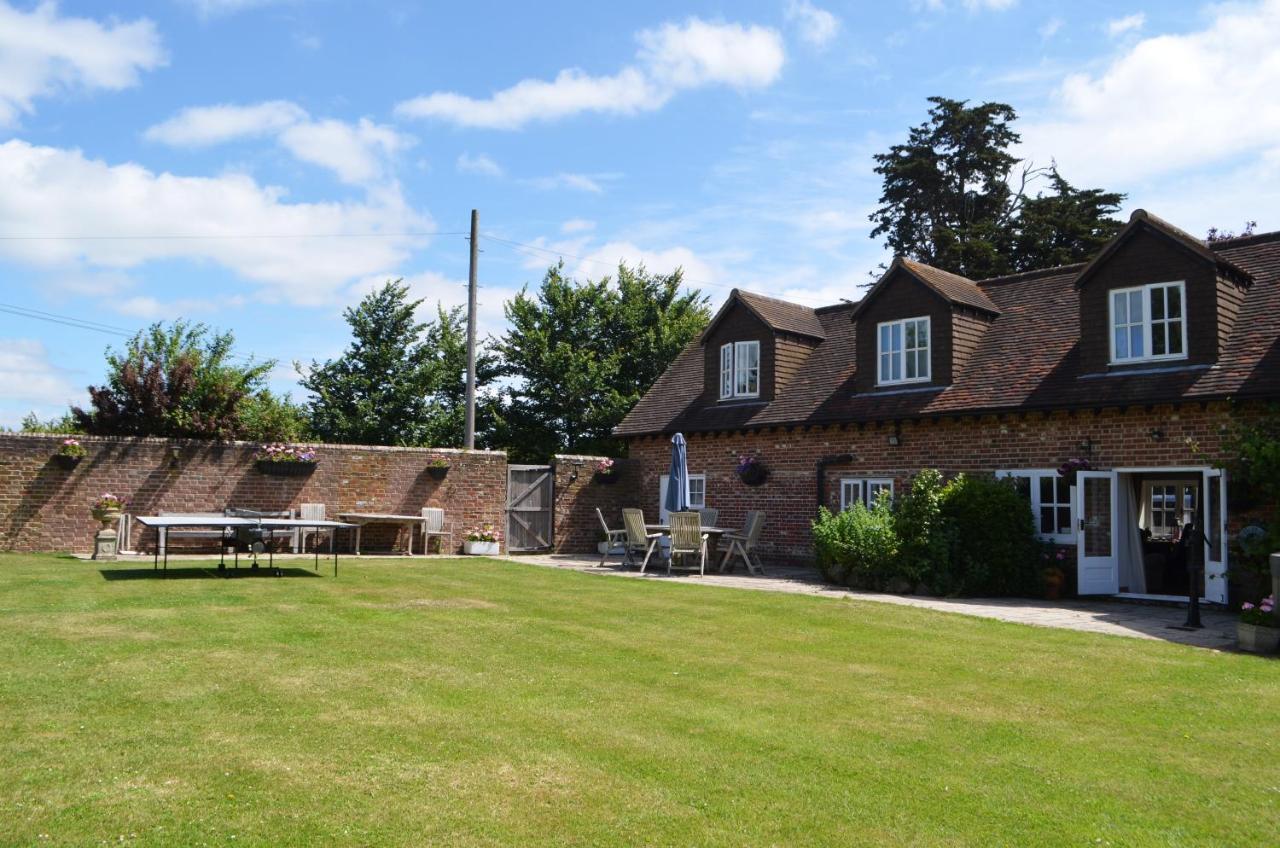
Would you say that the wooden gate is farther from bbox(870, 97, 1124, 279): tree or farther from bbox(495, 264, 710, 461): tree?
bbox(870, 97, 1124, 279): tree

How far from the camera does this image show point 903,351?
1855 cm

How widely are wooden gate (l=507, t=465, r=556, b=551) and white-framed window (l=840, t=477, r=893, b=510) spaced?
727cm

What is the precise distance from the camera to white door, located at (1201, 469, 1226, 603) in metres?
13.4

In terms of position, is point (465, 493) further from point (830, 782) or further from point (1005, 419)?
point (830, 782)

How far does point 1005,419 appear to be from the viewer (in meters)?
16.3

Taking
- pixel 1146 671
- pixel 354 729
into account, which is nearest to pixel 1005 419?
pixel 1146 671

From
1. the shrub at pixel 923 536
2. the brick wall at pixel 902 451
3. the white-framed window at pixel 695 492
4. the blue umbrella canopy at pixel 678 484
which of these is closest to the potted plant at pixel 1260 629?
the brick wall at pixel 902 451

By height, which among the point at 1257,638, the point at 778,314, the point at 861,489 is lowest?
the point at 1257,638

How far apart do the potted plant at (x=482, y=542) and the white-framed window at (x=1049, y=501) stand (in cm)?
1124

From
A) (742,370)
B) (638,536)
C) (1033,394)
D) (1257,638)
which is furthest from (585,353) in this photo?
(1257,638)

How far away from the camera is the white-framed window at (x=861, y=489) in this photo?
18.2 meters

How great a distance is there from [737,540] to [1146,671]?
960 cm

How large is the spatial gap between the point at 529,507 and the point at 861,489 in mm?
8123

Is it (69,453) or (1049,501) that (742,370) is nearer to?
(1049,501)
